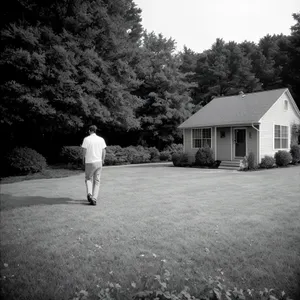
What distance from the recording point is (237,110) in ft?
67.6

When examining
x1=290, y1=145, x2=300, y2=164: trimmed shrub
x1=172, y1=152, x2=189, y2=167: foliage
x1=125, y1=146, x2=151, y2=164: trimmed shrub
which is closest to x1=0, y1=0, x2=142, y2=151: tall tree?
x1=125, y1=146, x2=151, y2=164: trimmed shrub

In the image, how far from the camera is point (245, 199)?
24.7ft

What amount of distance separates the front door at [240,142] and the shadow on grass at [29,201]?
48.1ft

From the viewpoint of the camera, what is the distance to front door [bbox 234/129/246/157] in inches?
760

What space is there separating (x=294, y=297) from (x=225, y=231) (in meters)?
1.75

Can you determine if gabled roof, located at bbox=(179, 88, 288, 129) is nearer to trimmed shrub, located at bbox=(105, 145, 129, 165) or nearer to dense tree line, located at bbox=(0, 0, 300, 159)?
dense tree line, located at bbox=(0, 0, 300, 159)

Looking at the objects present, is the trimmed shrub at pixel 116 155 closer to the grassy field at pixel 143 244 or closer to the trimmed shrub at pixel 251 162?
the trimmed shrub at pixel 251 162

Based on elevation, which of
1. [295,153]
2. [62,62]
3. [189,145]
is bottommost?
[295,153]

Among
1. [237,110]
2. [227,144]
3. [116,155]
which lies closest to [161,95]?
[116,155]

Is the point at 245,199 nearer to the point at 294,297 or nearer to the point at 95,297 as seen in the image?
the point at 294,297

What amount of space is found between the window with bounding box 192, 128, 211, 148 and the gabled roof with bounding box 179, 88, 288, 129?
2.09 ft

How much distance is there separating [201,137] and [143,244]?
17588 millimetres

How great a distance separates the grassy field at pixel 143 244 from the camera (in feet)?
10.6

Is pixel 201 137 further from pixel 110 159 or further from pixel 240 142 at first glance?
pixel 110 159
